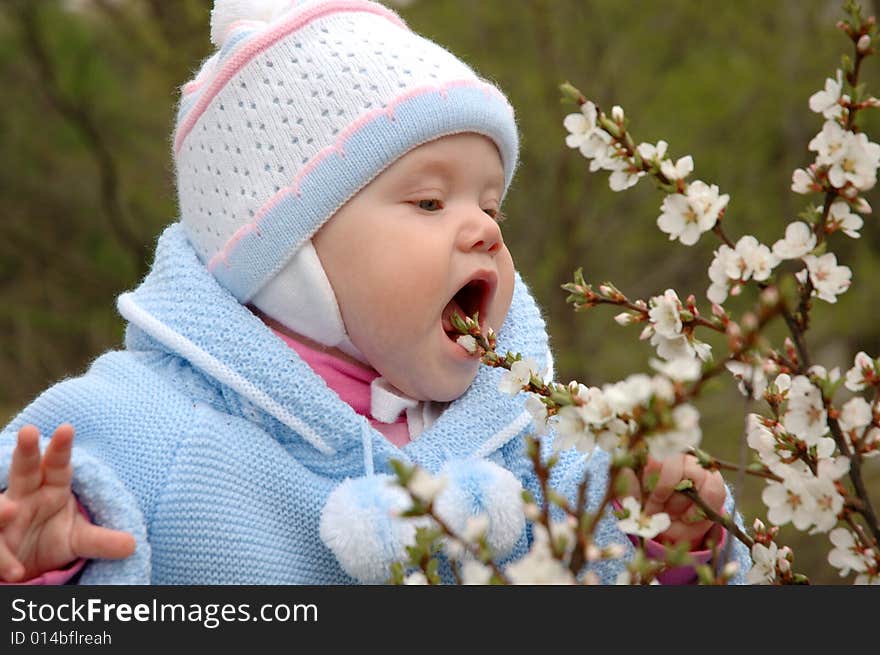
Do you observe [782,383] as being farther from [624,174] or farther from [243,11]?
[243,11]

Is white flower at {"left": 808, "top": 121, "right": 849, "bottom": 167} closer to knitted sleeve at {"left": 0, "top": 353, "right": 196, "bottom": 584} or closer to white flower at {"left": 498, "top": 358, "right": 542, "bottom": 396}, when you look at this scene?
white flower at {"left": 498, "top": 358, "right": 542, "bottom": 396}

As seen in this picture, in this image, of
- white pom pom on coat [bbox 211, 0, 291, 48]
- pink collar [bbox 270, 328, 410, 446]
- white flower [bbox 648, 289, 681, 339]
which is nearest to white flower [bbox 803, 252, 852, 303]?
white flower [bbox 648, 289, 681, 339]

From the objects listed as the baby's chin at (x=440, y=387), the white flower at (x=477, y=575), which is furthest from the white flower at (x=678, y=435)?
the baby's chin at (x=440, y=387)

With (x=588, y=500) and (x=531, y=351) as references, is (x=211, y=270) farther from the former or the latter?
(x=588, y=500)

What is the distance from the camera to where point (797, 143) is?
450 cm

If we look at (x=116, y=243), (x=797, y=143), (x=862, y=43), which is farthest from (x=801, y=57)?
(x=862, y=43)

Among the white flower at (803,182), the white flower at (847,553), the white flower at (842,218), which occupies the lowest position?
the white flower at (847,553)

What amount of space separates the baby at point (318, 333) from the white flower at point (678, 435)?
501 millimetres

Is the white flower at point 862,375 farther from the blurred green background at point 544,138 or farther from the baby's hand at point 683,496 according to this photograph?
the blurred green background at point 544,138

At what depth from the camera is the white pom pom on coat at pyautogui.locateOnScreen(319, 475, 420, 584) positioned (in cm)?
130

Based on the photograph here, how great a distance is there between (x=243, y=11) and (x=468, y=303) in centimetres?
57

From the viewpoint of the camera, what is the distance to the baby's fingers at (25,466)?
1.14 metres
